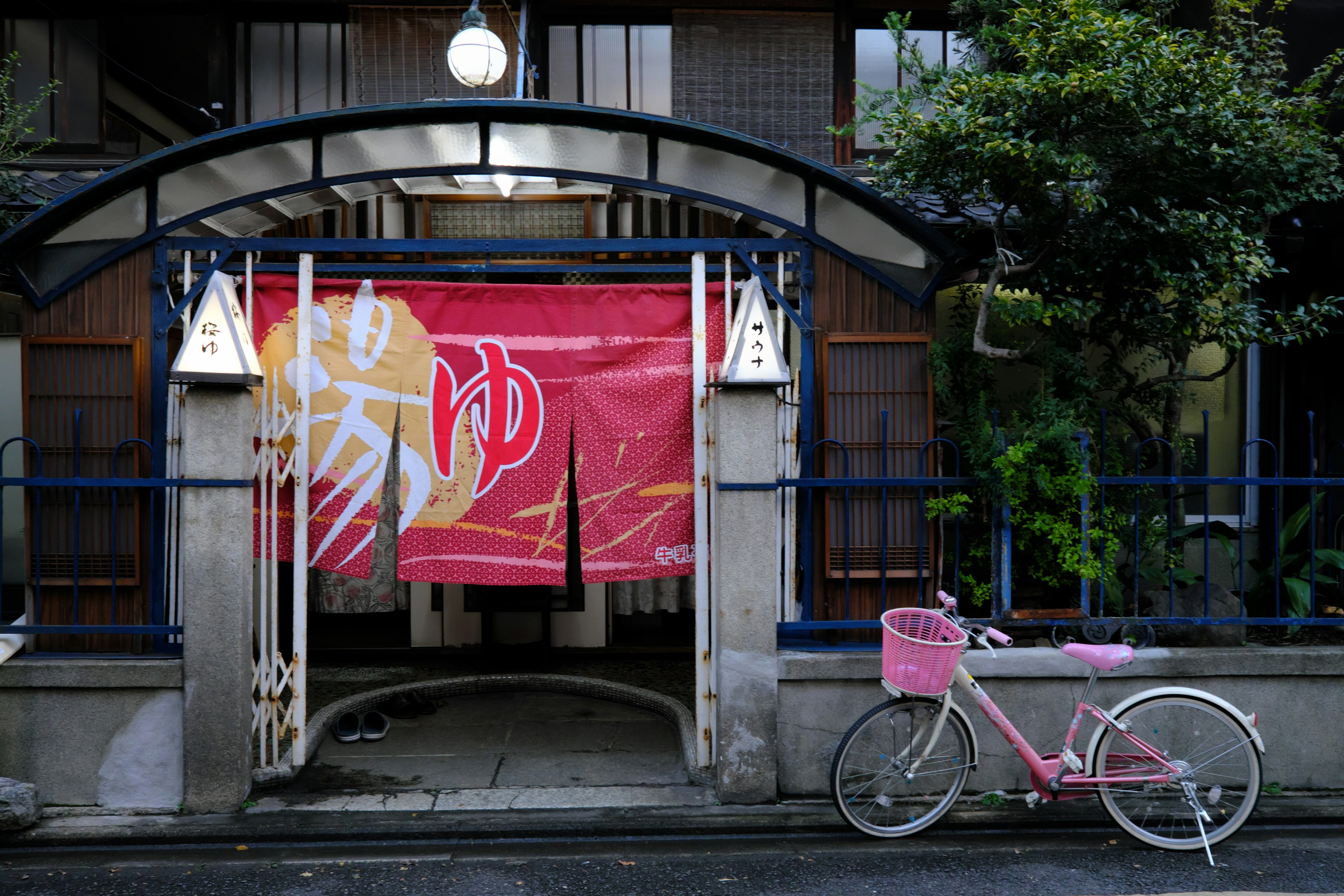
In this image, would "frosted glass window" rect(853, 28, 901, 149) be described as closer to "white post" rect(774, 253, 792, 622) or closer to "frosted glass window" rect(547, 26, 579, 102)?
"frosted glass window" rect(547, 26, 579, 102)

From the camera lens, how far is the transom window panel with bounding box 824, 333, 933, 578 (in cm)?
653

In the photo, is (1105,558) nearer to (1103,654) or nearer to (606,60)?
(1103,654)

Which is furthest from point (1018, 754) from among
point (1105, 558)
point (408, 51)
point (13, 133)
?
point (13, 133)

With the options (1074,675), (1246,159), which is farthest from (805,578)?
(1246,159)

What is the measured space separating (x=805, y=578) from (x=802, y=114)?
495cm

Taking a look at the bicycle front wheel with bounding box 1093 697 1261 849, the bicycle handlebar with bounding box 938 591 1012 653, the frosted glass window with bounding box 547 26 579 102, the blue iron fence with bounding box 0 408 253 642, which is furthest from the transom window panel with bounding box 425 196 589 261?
the bicycle front wheel with bounding box 1093 697 1261 849

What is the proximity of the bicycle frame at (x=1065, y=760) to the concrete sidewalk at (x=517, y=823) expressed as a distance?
1.49 feet

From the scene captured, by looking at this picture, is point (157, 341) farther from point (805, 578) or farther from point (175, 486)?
point (805, 578)

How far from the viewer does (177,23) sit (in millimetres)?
9148

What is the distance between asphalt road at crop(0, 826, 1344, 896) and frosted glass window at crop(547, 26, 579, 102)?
7.02m

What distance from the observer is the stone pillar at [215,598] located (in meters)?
5.83

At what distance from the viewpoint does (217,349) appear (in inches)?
230

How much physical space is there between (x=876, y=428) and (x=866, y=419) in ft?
0.34

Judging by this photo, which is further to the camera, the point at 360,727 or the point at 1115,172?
the point at 360,727
